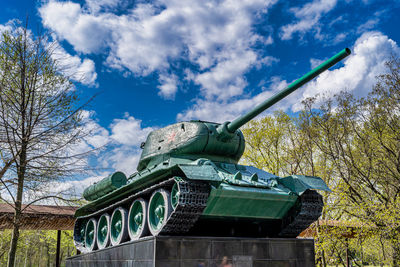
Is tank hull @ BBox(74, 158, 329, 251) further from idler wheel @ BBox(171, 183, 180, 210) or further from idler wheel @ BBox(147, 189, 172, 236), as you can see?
idler wheel @ BBox(147, 189, 172, 236)

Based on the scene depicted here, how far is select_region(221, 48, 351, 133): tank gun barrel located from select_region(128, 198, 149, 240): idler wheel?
124 inches

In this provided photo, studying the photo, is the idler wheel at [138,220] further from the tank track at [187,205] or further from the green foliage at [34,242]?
the green foliage at [34,242]

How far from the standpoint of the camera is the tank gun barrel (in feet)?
26.2

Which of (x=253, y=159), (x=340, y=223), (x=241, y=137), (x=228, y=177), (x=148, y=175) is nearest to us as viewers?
(x=228, y=177)

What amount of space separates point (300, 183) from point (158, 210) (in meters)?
3.49

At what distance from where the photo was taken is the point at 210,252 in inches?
328

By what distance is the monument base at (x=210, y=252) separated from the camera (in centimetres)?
796

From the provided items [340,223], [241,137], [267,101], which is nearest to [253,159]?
[340,223]

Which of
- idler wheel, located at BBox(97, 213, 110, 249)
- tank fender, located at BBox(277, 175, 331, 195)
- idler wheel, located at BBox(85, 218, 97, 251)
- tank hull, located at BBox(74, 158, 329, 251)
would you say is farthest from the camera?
idler wheel, located at BBox(85, 218, 97, 251)

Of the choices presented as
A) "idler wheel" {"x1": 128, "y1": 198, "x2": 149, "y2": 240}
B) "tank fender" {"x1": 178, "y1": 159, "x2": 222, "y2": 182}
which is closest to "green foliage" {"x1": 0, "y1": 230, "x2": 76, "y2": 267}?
"idler wheel" {"x1": 128, "y1": 198, "x2": 149, "y2": 240}

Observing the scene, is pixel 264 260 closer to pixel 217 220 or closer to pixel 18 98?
pixel 217 220

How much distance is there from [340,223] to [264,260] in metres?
10.8

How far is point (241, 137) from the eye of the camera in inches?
444

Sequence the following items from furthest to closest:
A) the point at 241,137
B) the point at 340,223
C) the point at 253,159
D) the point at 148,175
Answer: the point at 253,159
the point at 340,223
the point at 241,137
the point at 148,175
